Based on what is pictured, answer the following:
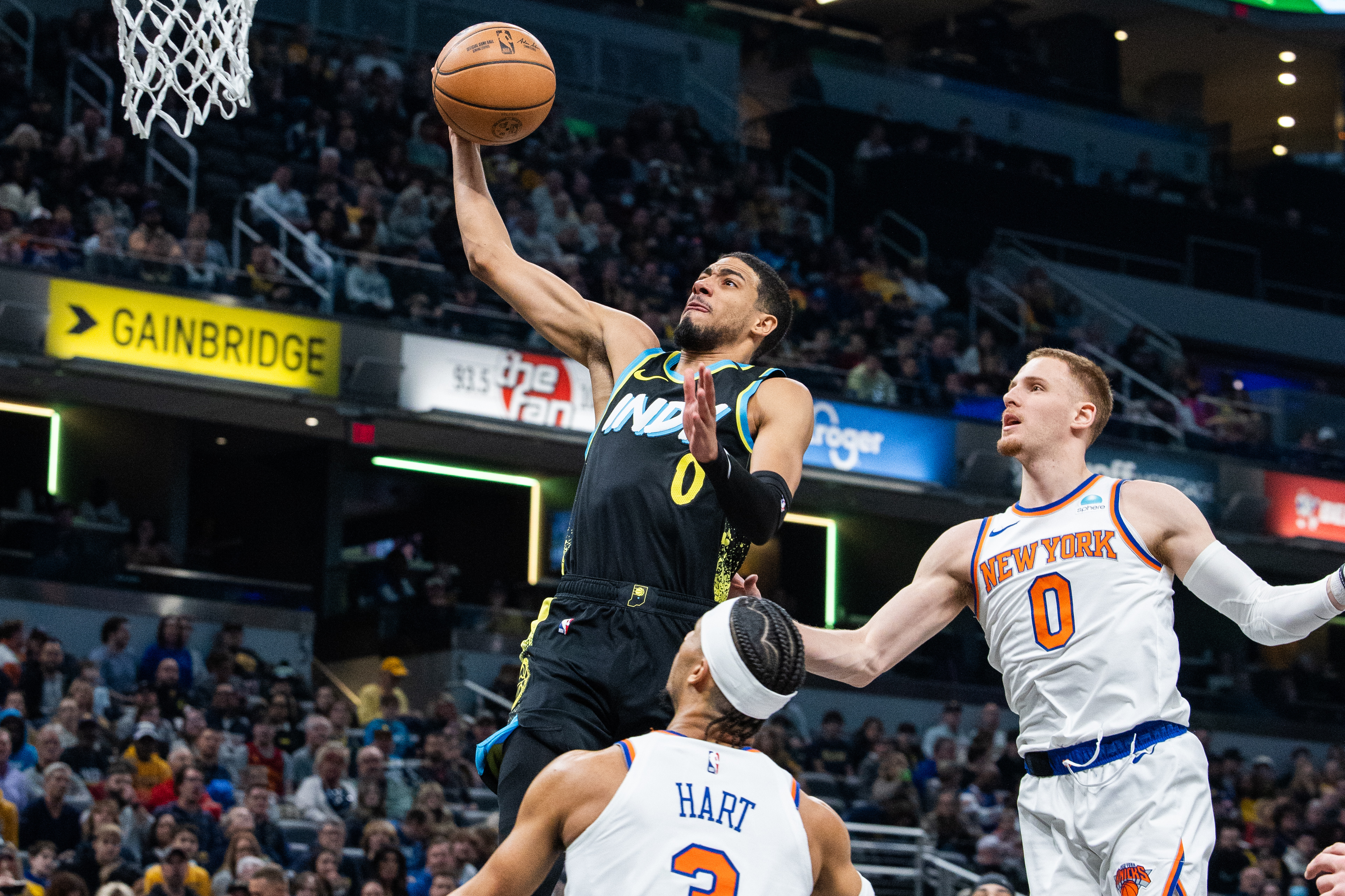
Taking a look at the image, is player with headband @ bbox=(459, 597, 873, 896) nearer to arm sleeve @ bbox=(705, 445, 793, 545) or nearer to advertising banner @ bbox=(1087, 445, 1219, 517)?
arm sleeve @ bbox=(705, 445, 793, 545)

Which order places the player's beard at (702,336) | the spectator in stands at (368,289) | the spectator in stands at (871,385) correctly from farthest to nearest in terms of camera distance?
the spectator in stands at (871,385), the spectator in stands at (368,289), the player's beard at (702,336)

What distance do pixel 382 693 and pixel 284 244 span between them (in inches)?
198

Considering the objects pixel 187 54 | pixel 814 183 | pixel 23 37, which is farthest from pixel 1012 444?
pixel 814 183

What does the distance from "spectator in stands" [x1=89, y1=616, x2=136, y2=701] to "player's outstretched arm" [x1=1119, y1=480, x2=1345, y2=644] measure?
1183 cm

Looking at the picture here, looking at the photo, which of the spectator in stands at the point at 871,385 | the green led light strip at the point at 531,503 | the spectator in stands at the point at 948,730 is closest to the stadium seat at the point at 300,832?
the spectator in stands at the point at 948,730

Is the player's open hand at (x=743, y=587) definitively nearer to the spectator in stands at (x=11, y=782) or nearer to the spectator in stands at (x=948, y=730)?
the spectator in stands at (x=11, y=782)

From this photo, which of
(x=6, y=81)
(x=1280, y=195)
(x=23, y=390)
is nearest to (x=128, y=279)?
(x=23, y=390)

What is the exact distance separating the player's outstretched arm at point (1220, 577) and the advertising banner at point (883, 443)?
15.7m

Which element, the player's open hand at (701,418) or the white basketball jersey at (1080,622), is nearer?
the player's open hand at (701,418)

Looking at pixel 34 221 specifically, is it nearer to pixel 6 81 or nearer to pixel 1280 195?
pixel 6 81

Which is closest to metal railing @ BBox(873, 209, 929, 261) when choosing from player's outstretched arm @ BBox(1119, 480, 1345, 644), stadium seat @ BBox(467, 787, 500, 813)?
stadium seat @ BBox(467, 787, 500, 813)

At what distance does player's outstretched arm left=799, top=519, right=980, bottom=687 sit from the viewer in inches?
237

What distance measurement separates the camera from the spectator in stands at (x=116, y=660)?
1588 cm

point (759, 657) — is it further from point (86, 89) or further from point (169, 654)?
point (86, 89)
